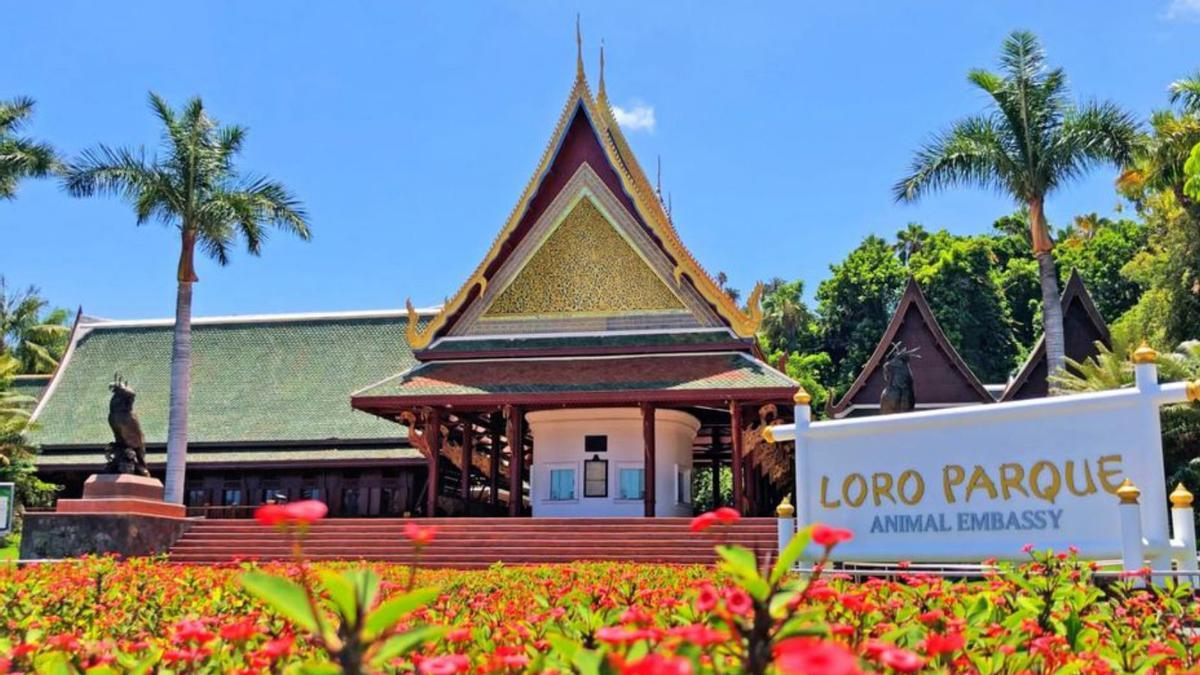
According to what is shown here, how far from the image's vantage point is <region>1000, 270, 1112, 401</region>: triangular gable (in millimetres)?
24672

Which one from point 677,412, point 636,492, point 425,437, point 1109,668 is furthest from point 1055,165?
point 1109,668

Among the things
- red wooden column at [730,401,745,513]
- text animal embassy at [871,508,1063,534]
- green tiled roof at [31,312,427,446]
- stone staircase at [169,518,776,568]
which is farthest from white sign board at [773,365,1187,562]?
green tiled roof at [31,312,427,446]

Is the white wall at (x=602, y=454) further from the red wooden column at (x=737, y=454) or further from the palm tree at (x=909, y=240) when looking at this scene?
the palm tree at (x=909, y=240)

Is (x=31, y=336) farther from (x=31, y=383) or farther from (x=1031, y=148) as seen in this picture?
(x=1031, y=148)

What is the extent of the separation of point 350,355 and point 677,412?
10.5 meters

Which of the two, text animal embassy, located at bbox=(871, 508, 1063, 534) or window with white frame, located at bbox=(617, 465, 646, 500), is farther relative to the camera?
window with white frame, located at bbox=(617, 465, 646, 500)

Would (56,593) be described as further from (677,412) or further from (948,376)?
(948,376)

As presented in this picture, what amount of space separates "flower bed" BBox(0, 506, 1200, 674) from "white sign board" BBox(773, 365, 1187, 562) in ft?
6.40

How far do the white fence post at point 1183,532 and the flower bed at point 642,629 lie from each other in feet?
7.02

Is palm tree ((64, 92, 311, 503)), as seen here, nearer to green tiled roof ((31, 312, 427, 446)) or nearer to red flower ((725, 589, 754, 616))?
green tiled roof ((31, 312, 427, 446))

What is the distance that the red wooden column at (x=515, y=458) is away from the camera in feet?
69.5

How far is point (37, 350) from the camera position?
43.0 meters

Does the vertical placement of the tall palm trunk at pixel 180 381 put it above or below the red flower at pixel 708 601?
above

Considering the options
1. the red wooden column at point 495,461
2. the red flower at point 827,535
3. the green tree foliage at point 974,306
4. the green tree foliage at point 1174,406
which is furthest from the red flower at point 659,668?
the green tree foliage at point 974,306
